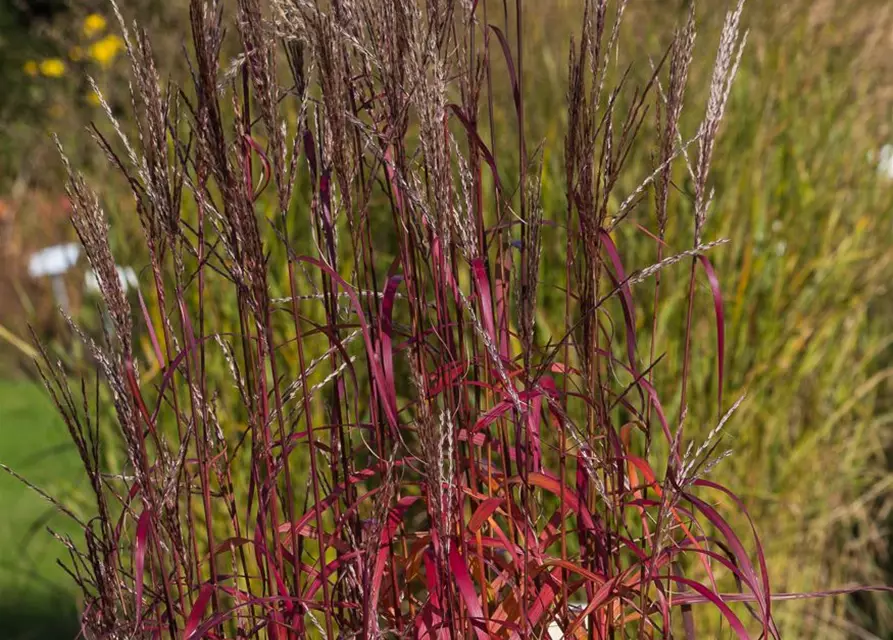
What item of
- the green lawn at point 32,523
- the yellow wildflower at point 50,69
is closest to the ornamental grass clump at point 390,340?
the green lawn at point 32,523

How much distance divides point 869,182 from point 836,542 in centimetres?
119

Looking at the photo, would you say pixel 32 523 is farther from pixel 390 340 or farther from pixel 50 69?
pixel 390 340

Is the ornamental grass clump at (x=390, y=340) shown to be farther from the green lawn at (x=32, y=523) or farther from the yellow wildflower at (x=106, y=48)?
the yellow wildflower at (x=106, y=48)

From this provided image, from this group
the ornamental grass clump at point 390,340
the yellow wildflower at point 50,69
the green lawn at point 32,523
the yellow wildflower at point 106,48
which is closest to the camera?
the ornamental grass clump at point 390,340

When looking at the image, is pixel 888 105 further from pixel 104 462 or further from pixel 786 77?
pixel 104 462

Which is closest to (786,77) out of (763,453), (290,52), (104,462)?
(763,453)

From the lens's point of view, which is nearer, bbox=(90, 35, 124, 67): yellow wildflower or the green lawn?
the green lawn

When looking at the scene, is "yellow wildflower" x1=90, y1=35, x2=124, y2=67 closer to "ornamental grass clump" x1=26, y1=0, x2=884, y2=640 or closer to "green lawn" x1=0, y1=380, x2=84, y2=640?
"green lawn" x1=0, y1=380, x2=84, y2=640

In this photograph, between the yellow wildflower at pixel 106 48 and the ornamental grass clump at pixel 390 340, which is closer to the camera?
the ornamental grass clump at pixel 390 340

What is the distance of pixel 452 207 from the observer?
46.8 inches

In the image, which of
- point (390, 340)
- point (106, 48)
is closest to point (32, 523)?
point (106, 48)

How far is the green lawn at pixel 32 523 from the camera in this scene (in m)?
4.22

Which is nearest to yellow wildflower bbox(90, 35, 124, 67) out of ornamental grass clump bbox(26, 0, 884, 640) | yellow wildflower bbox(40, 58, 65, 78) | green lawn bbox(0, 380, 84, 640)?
yellow wildflower bbox(40, 58, 65, 78)

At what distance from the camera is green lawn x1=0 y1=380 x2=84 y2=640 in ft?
13.9
